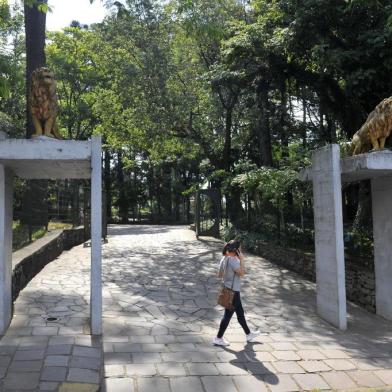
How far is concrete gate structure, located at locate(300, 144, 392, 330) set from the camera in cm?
758

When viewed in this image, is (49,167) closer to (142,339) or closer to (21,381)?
(142,339)

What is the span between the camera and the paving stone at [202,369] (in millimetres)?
5523

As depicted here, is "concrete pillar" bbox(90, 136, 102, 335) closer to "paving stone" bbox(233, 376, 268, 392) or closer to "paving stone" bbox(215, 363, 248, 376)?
"paving stone" bbox(215, 363, 248, 376)

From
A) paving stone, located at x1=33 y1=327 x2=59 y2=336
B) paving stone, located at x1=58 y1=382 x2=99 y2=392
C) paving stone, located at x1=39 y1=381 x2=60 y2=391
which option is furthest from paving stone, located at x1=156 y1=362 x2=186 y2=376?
paving stone, located at x1=33 y1=327 x2=59 y2=336

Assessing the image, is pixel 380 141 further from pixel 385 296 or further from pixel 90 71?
pixel 90 71

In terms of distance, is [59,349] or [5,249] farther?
[5,249]

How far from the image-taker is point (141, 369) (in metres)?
5.57

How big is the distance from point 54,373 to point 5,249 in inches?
92.4

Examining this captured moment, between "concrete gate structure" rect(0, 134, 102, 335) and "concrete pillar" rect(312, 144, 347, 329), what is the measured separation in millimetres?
3699

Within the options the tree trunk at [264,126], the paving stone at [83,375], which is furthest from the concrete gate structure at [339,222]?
the tree trunk at [264,126]

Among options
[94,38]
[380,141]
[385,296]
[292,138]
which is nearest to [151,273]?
[385,296]

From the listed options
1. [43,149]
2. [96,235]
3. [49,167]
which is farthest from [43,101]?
[96,235]

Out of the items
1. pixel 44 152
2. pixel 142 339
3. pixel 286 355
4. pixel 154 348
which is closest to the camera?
pixel 286 355

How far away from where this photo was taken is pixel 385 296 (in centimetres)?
830
